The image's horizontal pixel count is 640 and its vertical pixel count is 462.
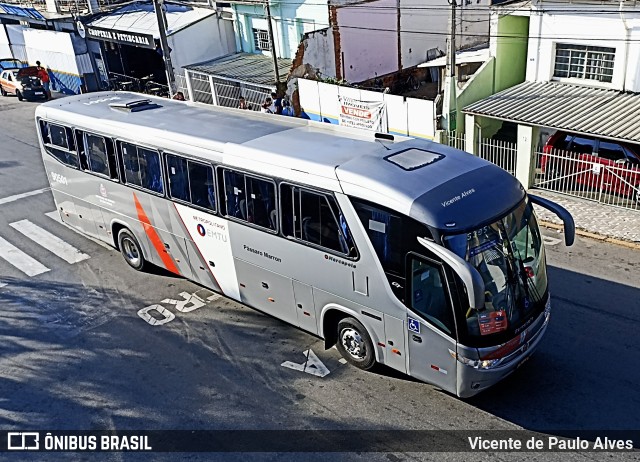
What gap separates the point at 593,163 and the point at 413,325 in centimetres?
967

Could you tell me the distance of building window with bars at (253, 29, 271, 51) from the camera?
27594 mm

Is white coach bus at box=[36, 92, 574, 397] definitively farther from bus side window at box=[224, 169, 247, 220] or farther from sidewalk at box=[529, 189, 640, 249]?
sidewalk at box=[529, 189, 640, 249]

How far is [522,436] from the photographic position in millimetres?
8148

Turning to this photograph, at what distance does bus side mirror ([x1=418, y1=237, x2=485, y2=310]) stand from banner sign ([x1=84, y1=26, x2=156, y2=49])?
25.5 metres

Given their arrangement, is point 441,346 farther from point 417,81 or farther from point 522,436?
point 417,81

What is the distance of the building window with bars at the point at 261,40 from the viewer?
1086 inches

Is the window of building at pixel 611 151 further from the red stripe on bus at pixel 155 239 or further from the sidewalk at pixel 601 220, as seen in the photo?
the red stripe on bus at pixel 155 239

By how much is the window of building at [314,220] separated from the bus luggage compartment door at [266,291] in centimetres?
98

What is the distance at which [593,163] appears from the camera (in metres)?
15.6

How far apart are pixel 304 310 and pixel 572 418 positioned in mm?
4194

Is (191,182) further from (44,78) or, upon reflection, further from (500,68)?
(44,78)

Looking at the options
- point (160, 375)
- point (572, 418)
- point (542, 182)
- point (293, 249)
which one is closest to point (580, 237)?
point (542, 182)

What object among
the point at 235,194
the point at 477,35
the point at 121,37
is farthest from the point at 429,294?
the point at 121,37

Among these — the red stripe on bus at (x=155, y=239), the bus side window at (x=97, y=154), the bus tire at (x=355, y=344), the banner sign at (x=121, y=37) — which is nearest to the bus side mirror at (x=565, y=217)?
the bus tire at (x=355, y=344)
